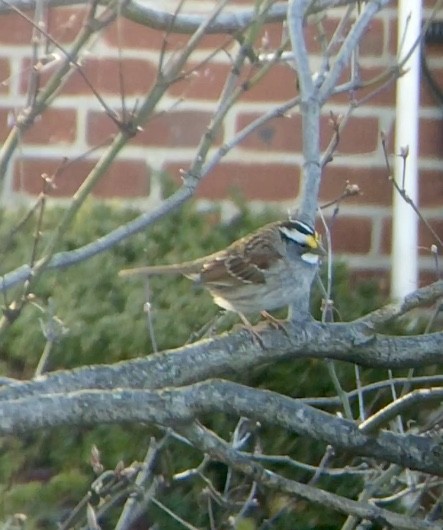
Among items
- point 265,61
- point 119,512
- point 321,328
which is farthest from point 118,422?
point 119,512

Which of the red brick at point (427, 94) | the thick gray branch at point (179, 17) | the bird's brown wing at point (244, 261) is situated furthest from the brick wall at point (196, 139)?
the thick gray branch at point (179, 17)

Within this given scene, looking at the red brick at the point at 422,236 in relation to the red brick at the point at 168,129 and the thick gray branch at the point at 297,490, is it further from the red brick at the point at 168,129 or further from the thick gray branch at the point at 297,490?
the thick gray branch at the point at 297,490

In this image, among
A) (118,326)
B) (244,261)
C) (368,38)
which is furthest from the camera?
(368,38)

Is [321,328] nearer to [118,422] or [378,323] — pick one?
[378,323]

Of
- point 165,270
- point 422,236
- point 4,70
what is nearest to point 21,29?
point 4,70

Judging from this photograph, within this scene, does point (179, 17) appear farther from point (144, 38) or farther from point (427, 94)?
point (427, 94)

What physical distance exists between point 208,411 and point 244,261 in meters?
1.66

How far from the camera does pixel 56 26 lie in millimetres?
4055

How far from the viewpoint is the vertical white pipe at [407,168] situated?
151 inches

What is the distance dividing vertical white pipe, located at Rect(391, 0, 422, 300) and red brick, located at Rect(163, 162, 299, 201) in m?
0.35

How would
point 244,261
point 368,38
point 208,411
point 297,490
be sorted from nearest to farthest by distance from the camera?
point 208,411, point 297,490, point 244,261, point 368,38

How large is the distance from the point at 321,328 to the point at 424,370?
1332mm

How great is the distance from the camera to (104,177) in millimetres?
4047

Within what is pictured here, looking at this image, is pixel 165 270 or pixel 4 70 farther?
pixel 4 70
